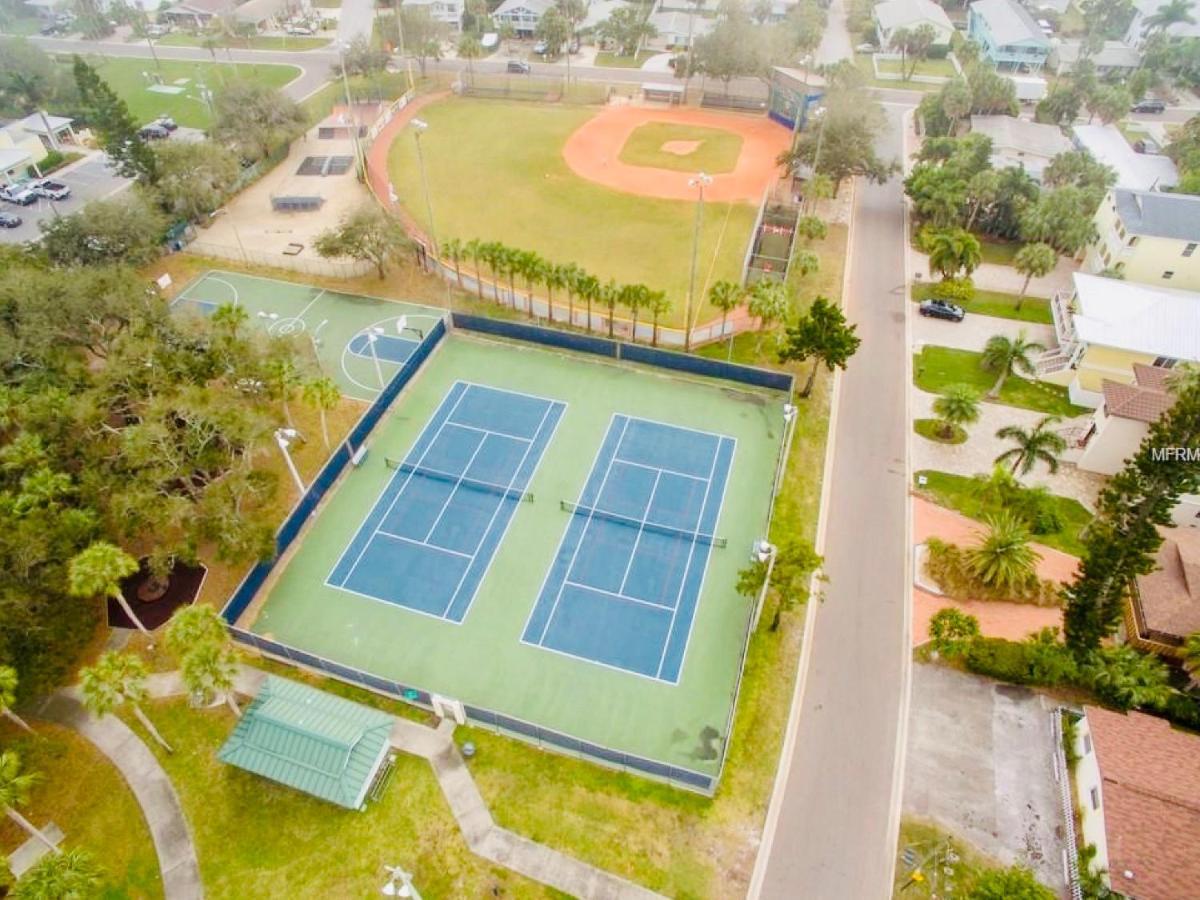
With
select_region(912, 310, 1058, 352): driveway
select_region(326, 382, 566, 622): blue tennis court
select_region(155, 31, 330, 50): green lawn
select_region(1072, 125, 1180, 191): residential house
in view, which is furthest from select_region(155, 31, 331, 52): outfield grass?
select_region(1072, 125, 1180, 191): residential house

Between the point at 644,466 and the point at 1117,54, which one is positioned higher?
the point at 1117,54

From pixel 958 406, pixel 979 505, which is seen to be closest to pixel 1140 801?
pixel 979 505

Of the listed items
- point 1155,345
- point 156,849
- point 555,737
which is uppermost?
point 1155,345

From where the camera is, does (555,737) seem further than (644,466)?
No

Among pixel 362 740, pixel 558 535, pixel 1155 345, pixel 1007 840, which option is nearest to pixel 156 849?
pixel 362 740

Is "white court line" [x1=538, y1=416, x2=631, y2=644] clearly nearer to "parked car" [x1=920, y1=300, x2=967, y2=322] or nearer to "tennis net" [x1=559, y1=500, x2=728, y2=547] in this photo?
"tennis net" [x1=559, y1=500, x2=728, y2=547]

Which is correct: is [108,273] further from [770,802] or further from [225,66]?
[225,66]
